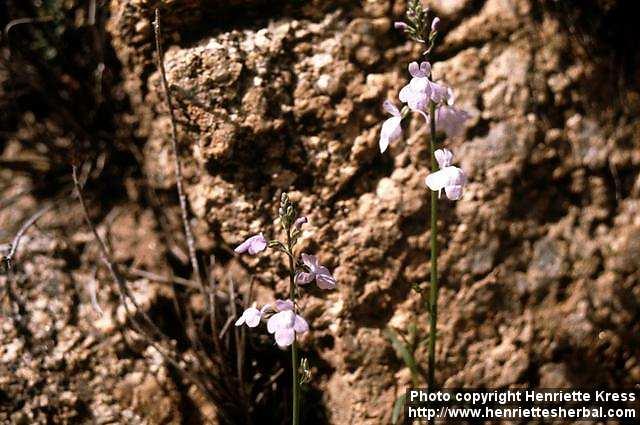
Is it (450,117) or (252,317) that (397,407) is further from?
(450,117)

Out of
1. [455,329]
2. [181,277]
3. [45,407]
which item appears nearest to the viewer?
[45,407]

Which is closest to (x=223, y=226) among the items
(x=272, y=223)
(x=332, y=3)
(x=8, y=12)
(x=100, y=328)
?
(x=272, y=223)

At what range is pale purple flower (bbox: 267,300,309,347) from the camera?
1.64 meters

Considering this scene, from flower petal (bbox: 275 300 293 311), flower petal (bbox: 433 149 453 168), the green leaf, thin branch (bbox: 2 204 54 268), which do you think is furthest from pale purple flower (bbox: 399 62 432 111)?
thin branch (bbox: 2 204 54 268)

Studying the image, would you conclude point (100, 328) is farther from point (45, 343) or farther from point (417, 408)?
point (417, 408)

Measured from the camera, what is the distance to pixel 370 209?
7.66 feet

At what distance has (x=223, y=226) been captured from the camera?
7.79ft

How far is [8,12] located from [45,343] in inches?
56.2

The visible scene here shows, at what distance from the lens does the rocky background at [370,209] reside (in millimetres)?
2287

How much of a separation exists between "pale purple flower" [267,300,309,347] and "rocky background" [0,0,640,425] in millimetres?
664

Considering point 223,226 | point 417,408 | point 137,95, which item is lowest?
point 417,408

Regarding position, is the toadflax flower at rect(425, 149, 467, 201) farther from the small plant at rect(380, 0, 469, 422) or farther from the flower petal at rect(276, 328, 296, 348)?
the flower petal at rect(276, 328, 296, 348)

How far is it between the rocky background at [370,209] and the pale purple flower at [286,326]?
664mm

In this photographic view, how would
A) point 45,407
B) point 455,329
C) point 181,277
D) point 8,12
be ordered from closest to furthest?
point 45,407
point 455,329
point 181,277
point 8,12
